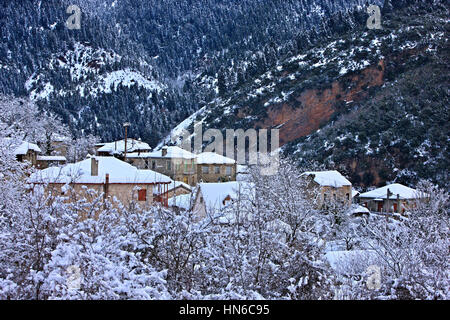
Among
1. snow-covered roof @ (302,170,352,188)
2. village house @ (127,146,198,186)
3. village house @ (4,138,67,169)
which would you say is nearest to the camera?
village house @ (4,138,67,169)

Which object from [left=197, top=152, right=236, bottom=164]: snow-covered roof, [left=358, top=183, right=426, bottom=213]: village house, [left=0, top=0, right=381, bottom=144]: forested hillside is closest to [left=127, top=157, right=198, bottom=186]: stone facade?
[left=197, top=152, right=236, bottom=164]: snow-covered roof

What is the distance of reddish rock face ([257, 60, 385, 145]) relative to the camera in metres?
75.3

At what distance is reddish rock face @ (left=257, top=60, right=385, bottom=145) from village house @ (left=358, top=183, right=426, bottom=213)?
2729cm

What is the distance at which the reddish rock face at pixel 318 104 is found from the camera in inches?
2965

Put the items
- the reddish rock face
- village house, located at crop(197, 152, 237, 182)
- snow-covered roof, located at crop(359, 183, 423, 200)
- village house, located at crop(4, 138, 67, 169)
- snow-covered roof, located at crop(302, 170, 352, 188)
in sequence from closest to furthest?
1. village house, located at crop(4, 138, 67, 169)
2. snow-covered roof, located at crop(302, 170, 352, 188)
3. snow-covered roof, located at crop(359, 183, 423, 200)
4. village house, located at crop(197, 152, 237, 182)
5. the reddish rock face

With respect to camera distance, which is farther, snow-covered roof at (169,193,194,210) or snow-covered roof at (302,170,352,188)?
snow-covered roof at (302,170,352,188)

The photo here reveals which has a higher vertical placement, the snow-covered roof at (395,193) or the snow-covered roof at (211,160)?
the snow-covered roof at (211,160)

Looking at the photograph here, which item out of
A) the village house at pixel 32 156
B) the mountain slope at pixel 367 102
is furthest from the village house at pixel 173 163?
the mountain slope at pixel 367 102

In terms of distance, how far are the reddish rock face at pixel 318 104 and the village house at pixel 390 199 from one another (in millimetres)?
27288

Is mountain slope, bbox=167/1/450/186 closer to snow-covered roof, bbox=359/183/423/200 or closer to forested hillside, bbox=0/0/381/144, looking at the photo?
snow-covered roof, bbox=359/183/423/200

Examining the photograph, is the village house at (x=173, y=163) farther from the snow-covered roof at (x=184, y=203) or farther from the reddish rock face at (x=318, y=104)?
the reddish rock face at (x=318, y=104)

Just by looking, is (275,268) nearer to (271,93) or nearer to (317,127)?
(317,127)

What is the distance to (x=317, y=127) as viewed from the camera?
73875mm
